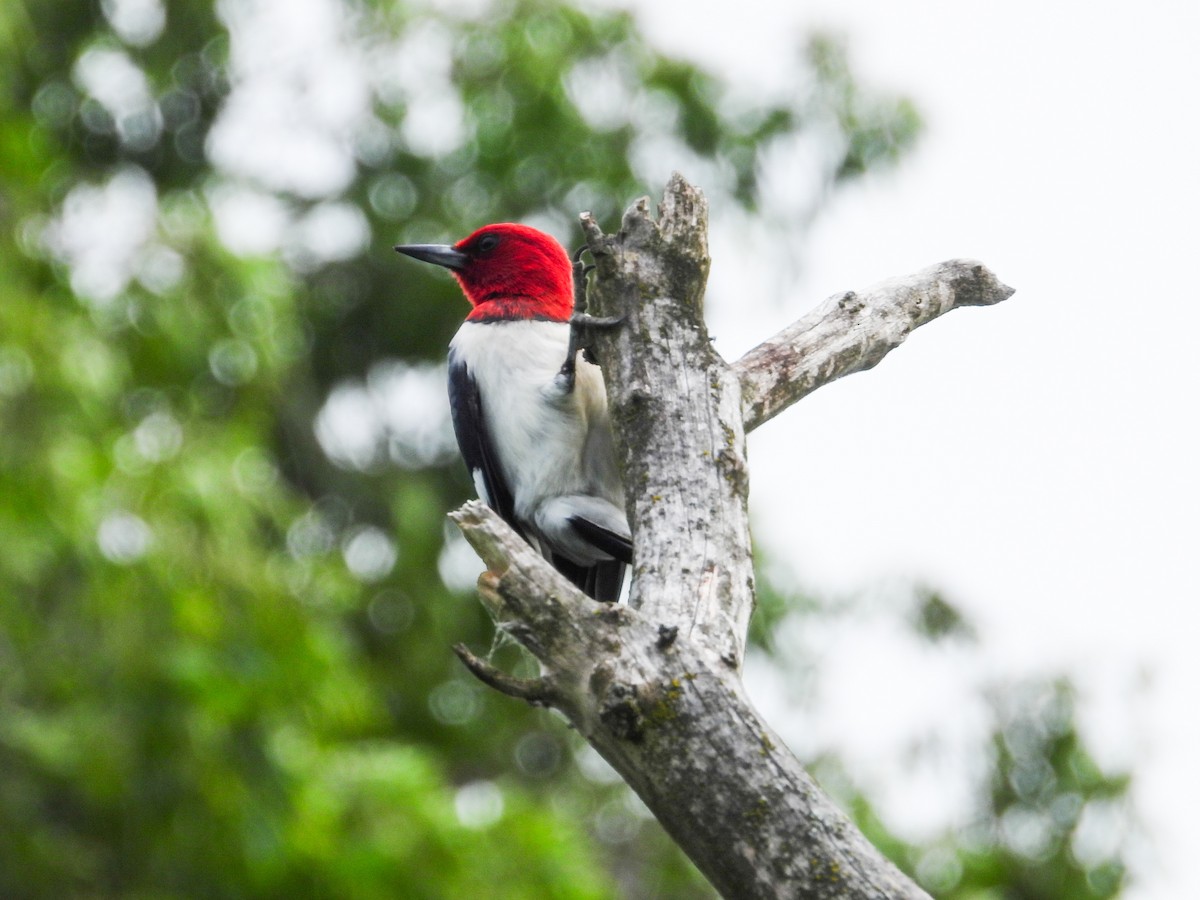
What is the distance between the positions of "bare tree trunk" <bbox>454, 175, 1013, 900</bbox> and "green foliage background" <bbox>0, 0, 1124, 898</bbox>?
3539mm

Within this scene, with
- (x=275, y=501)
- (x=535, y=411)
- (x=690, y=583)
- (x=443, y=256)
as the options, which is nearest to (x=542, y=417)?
(x=535, y=411)

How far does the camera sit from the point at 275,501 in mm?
6789

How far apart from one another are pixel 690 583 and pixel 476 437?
5.55 ft

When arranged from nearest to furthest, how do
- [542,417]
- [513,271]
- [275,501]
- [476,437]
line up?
[542,417], [476,437], [513,271], [275,501]

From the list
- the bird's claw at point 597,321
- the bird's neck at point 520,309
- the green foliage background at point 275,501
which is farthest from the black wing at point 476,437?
the green foliage background at point 275,501

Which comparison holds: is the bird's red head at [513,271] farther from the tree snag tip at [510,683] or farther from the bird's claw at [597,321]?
the tree snag tip at [510,683]

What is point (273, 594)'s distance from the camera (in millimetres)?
6215

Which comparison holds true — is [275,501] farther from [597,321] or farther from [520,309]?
[597,321]

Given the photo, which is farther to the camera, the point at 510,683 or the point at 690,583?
the point at 690,583

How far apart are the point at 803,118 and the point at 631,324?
6886mm

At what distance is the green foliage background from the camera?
5.79 meters

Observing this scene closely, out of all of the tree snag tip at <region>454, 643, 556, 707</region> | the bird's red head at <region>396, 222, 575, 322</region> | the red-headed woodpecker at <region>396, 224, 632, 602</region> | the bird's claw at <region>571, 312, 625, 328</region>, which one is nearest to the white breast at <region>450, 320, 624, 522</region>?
the red-headed woodpecker at <region>396, 224, 632, 602</region>

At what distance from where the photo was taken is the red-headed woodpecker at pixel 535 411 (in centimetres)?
361

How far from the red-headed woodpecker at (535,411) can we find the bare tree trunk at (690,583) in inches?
29.5
